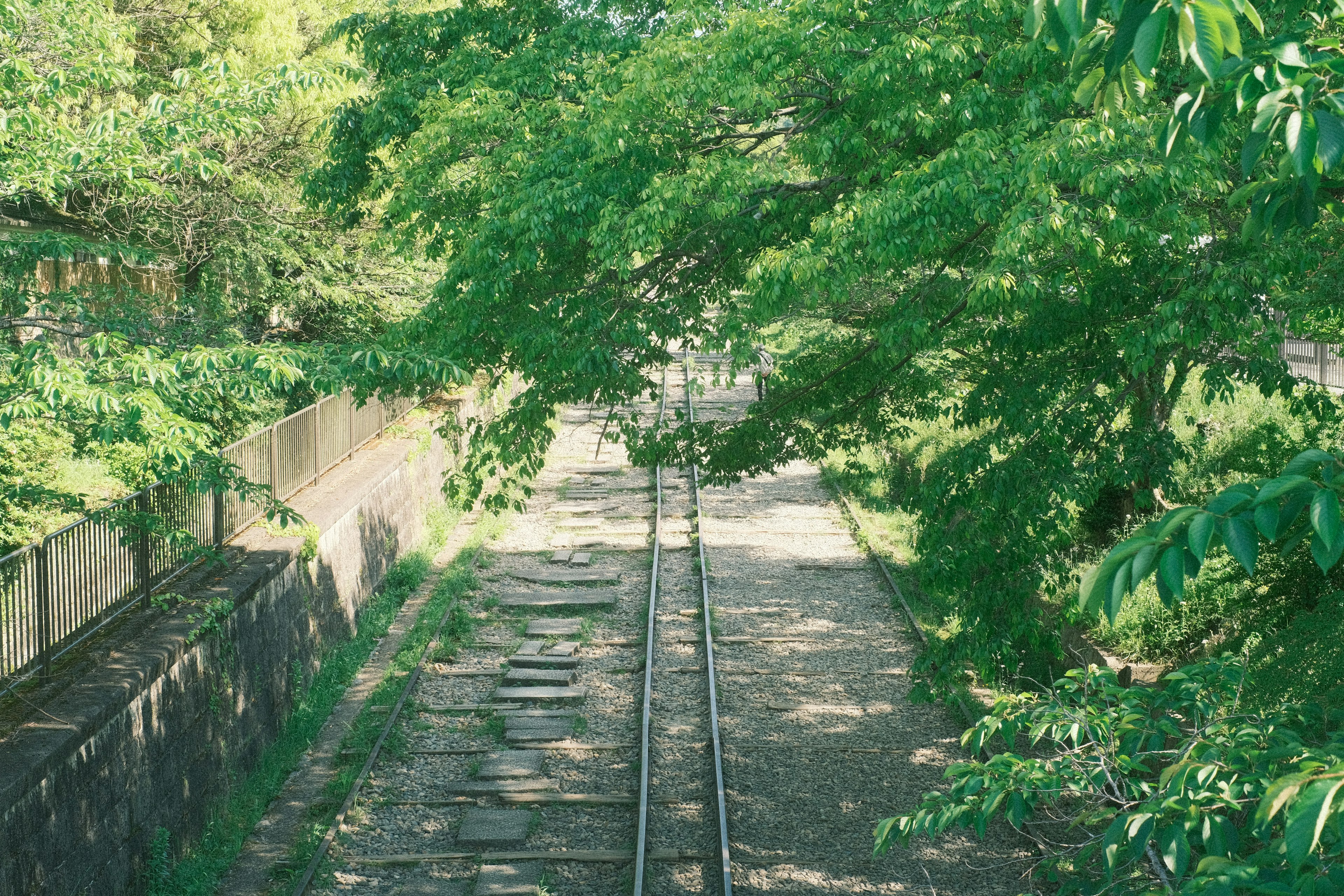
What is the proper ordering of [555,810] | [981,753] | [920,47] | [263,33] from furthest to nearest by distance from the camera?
1. [263,33]
2. [981,753]
3. [555,810]
4. [920,47]

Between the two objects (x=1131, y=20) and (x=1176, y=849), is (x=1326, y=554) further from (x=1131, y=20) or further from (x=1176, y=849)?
(x=1131, y=20)

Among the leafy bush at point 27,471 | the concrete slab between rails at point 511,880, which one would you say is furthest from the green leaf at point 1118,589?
the leafy bush at point 27,471

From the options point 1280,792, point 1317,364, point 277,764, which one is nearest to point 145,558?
point 277,764

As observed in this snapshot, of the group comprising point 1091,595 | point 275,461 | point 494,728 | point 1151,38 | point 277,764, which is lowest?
point 277,764

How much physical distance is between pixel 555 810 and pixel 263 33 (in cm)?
1465

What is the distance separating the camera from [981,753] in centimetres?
1098

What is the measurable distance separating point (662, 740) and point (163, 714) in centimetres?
491

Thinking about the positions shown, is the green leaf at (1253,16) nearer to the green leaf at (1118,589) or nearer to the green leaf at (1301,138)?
the green leaf at (1301,138)

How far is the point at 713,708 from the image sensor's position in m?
11.9

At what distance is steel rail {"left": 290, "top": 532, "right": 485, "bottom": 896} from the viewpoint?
8.81m

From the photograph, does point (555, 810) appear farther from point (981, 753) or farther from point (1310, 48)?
point (1310, 48)

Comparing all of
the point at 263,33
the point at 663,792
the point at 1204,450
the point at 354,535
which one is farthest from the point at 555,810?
the point at 263,33

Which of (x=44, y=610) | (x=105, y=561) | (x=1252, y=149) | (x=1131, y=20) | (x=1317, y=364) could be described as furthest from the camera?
(x=1317, y=364)

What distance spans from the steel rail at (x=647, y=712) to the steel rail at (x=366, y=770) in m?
2.66
